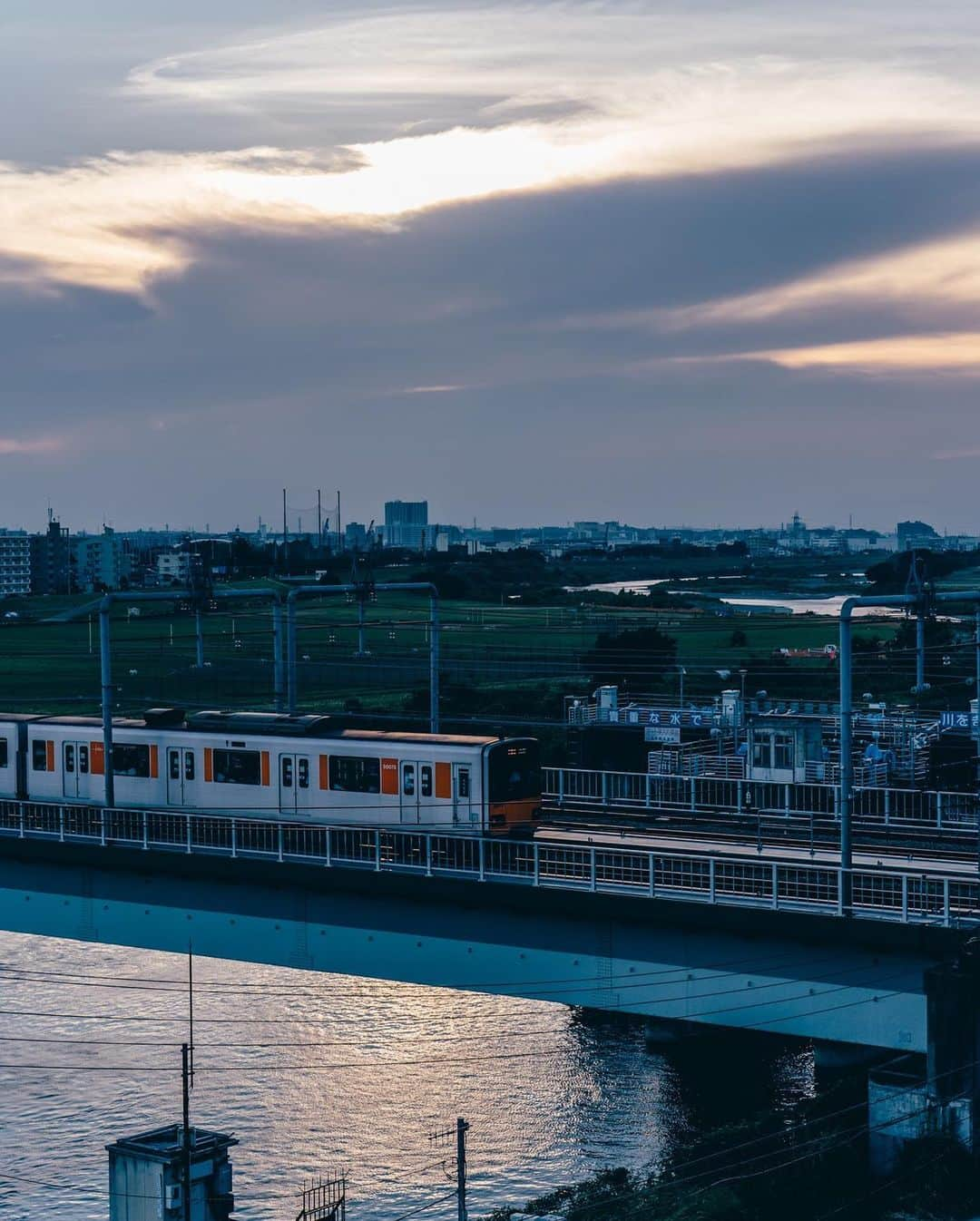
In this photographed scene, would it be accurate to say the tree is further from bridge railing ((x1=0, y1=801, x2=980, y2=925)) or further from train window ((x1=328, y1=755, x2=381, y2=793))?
bridge railing ((x1=0, y1=801, x2=980, y2=925))

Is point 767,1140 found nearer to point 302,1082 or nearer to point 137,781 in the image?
point 302,1082

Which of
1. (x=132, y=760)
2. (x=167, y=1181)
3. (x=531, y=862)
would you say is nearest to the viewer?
(x=167, y=1181)

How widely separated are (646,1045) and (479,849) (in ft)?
45.4

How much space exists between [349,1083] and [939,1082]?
17.9m

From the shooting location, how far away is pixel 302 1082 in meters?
44.1

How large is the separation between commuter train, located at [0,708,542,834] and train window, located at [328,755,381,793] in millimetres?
24

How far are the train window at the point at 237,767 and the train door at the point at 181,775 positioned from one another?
957 mm

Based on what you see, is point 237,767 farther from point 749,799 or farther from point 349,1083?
point 749,799

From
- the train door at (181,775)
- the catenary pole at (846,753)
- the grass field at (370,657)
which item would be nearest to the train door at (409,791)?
the train door at (181,775)

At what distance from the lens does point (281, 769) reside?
44.8 meters

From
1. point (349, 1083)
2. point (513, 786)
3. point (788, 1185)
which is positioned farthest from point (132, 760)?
point (788, 1185)

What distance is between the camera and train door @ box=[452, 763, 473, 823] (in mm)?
41125

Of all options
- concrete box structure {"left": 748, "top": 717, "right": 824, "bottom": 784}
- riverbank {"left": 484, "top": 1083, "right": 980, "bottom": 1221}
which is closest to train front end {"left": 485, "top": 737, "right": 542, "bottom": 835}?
riverbank {"left": 484, "top": 1083, "right": 980, "bottom": 1221}

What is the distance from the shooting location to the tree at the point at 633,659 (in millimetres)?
116688
